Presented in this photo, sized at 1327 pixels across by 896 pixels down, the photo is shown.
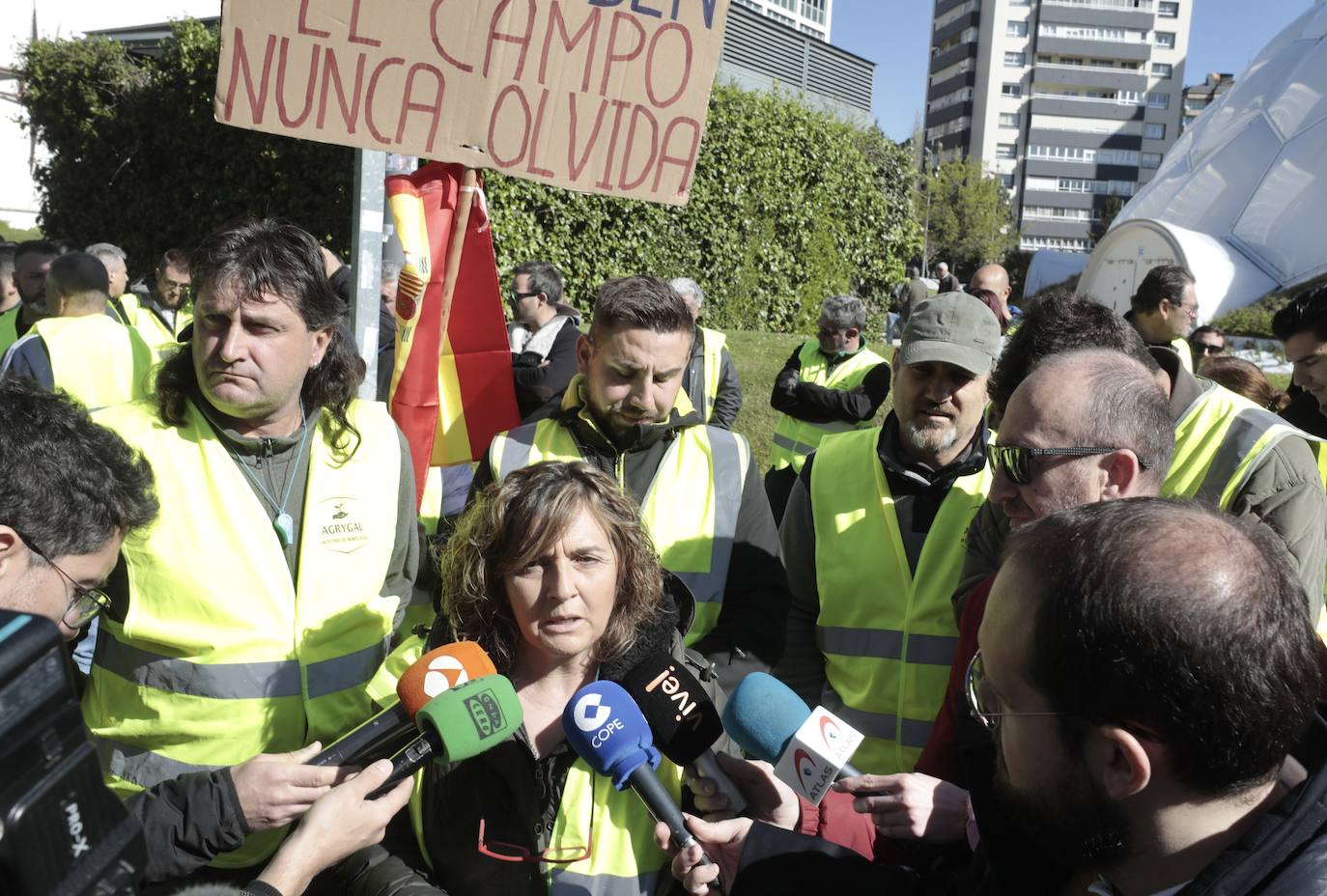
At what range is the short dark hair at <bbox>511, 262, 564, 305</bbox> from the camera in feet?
22.2

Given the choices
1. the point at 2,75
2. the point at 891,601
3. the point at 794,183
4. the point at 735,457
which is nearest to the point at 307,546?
the point at 735,457

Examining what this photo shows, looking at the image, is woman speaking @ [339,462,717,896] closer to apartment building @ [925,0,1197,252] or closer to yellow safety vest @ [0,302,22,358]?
yellow safety vest @ [0,302,22,358]

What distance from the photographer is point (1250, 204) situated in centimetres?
2339

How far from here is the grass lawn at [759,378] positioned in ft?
35.1

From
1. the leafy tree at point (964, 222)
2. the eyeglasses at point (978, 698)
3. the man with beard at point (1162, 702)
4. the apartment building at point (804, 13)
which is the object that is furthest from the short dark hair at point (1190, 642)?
the leafy tree at point (964, 222)

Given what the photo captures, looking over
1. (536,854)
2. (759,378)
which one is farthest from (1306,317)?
(759,378)

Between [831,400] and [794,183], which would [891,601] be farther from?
[794,183]

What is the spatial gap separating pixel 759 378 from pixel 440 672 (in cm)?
1078

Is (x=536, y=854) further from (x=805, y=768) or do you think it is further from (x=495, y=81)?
(x=495, y=81)

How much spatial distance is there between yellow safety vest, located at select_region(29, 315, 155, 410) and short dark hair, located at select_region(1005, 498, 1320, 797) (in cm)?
415

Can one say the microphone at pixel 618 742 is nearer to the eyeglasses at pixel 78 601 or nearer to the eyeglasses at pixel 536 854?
the eyeglasses at pixel 536 854

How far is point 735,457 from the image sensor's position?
3234mm

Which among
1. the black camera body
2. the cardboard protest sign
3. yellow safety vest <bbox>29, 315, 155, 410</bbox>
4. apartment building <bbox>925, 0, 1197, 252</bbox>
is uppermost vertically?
apartment building <bbox>925, 0, 1197, 252</bbox>

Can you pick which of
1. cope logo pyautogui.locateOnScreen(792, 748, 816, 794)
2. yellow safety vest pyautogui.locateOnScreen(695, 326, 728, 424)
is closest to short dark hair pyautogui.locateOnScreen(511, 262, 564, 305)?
yellow safety vest pyautogui.locateOnScreen(695, 326, 728, 424)
